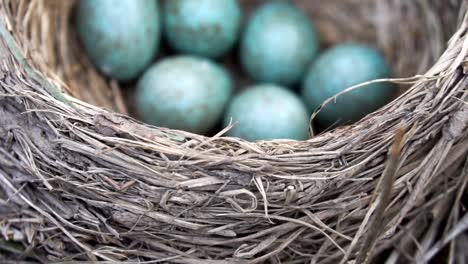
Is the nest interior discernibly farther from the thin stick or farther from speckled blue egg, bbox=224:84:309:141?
speckled blue egg, bbox=224:84:309:141

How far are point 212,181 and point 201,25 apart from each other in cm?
48

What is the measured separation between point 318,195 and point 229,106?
1.19 feet

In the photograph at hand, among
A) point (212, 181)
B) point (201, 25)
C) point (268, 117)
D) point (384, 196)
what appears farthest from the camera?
point (201, 25)

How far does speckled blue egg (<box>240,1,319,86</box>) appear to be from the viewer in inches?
53.7

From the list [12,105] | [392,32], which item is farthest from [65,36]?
[392,32]

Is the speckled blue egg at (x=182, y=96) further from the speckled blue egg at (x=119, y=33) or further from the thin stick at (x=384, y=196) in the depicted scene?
the thin stick at (x=384, y=196)

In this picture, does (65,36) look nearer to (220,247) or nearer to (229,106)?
(229,106)

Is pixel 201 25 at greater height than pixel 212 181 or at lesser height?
greater

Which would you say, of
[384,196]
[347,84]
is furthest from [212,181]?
[347,84]

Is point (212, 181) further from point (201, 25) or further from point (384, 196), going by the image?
point (201, 25)

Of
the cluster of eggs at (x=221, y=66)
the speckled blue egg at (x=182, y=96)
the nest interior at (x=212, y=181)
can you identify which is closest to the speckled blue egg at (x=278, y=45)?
the cluster of eggs at (x=221, y=66)

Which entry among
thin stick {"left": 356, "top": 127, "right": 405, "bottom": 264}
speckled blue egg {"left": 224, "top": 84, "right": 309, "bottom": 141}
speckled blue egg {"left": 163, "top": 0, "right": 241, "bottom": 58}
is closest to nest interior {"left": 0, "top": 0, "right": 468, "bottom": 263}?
thin stick {"left": 356, "top": 127, "right": 405, "bottom": 264}

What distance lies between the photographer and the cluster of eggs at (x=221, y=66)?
124 cm

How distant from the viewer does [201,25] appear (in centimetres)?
135
